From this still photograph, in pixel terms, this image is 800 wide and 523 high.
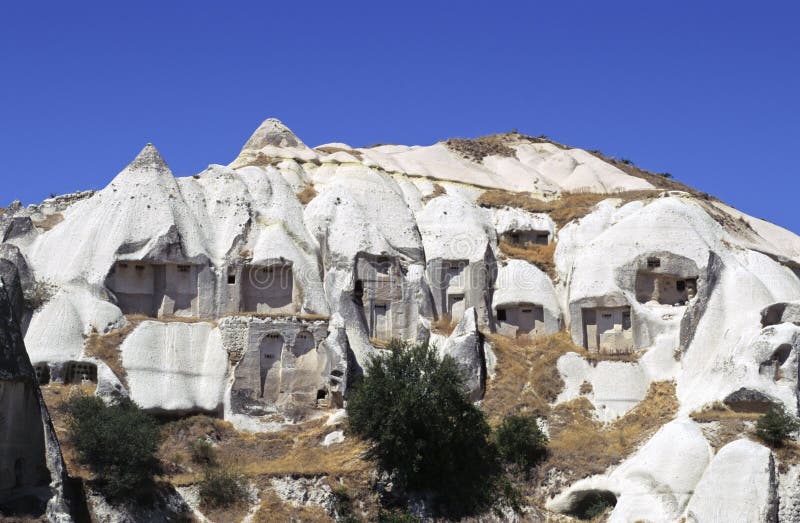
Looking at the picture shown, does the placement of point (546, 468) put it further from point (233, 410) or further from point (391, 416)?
point (233, 410)

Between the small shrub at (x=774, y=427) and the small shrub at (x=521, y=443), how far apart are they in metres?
7.80

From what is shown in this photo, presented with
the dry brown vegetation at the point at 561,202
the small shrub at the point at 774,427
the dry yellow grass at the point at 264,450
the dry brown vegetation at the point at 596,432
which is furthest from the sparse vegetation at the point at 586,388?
the dry brown vegetation at the point at 561,202

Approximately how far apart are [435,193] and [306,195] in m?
7.02

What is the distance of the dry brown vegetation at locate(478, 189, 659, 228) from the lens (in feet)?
212

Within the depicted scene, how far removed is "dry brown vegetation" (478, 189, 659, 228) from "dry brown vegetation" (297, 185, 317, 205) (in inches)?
326

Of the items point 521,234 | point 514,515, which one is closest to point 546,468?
point 514,515

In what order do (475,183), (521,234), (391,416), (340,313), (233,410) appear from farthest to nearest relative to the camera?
(475,183) < (521,234) < (340,313) < (233,410) < (391,416)

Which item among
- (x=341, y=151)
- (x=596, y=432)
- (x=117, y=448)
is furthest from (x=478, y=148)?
(x=117, y=448)

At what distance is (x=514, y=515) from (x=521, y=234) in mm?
19798

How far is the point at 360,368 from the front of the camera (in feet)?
181

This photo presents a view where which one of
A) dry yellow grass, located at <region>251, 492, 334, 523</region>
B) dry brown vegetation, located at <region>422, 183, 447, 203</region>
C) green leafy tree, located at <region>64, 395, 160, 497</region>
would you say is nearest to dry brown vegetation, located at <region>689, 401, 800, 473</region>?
dry yellow grass, located at <region>251, 492, 334, 523</region>

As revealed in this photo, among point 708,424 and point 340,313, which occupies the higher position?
point 340,313

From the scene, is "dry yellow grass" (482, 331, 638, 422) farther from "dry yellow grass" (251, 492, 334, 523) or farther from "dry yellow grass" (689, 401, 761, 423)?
"dry yellow grass" (251, 492, 334, 523)

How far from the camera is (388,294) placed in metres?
59.4
